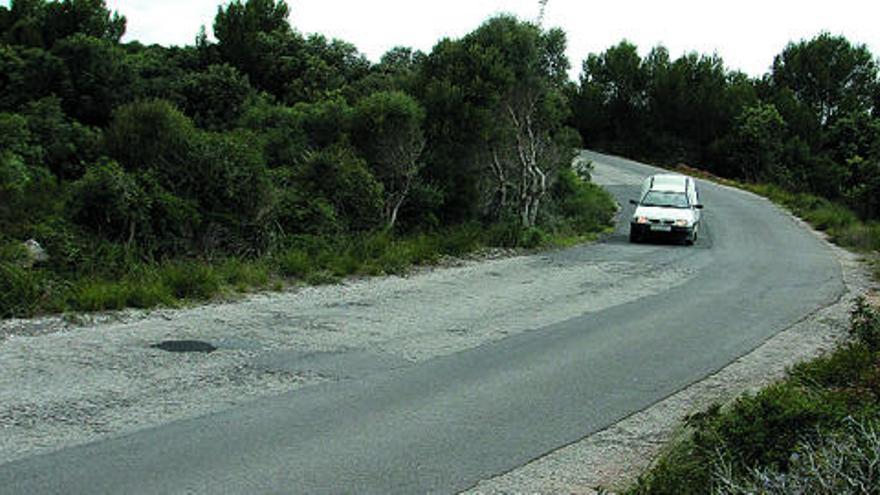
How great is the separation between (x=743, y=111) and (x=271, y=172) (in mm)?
51413

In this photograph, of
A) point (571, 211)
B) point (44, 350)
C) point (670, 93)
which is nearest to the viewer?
point (44, 350)

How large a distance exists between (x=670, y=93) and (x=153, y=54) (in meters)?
41.1

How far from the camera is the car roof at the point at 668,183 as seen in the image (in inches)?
1150

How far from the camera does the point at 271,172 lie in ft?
60.1

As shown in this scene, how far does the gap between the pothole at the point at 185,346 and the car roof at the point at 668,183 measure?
21.4 m

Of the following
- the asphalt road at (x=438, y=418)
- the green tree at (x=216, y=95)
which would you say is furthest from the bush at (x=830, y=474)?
the green tree at (x=216, y=95)

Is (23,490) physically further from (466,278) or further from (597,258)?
(597,258)

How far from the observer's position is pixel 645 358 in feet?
35.6

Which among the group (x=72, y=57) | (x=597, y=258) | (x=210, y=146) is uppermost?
(x=72, y=57)

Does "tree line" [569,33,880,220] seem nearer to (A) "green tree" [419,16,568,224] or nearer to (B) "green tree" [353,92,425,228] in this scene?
(A) "green tree" [419,16,568,224]

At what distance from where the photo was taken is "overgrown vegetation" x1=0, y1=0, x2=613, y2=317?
14156 millimetres

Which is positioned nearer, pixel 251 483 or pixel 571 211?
pixel 251 483

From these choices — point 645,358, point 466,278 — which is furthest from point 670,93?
point 645,358

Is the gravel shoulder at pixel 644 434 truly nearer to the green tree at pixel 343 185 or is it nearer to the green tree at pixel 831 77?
the green tree at pixel 343 185
